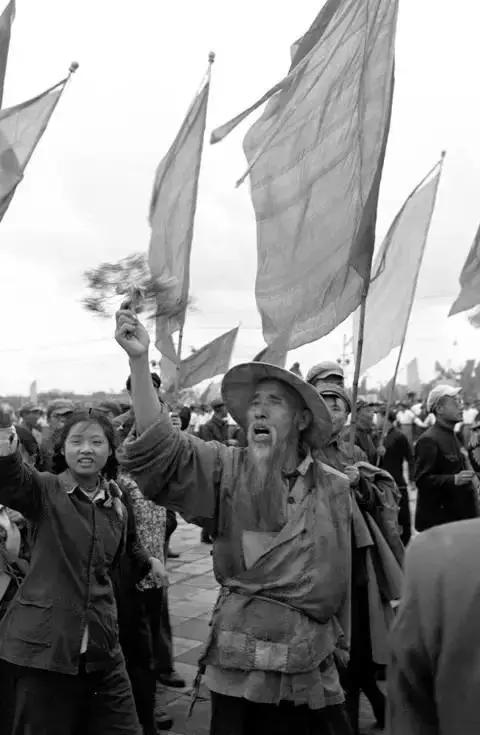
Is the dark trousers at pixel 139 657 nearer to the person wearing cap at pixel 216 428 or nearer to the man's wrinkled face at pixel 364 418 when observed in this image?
the man's wrinkled face at pixel 364 418

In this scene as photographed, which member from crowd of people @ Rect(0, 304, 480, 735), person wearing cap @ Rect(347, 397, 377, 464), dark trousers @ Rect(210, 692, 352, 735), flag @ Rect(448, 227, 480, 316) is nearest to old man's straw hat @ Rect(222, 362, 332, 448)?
crowd of people @ Rect(0, 304, 480, 735)

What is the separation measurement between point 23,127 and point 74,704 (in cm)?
435

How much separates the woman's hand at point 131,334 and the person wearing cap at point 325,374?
A: 68.8 inches

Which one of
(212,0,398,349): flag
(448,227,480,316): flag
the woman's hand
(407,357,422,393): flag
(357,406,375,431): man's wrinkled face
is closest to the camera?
the woman's hand

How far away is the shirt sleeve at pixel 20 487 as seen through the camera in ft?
8.80

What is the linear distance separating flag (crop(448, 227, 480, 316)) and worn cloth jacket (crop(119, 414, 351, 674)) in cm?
371

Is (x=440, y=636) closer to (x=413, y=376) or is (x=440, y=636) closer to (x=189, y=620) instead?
(x=189, y=620)

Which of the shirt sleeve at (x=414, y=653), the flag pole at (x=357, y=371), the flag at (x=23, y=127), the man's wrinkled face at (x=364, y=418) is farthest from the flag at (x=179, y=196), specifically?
the shirt sleeve at (x=414, y=653)

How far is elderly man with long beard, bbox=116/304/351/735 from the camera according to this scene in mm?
2336

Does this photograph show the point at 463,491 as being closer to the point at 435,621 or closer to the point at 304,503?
the point at 304,503

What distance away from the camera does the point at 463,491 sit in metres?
5.38

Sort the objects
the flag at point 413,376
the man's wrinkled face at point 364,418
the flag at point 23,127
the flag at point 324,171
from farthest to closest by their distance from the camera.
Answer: the flag at point 413,376
the man's wrinkled face at point 364,418
the flag at point 23,127
the flag at point 324,171

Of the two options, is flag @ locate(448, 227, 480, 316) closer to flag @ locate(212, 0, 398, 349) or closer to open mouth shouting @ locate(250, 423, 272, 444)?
flag @ locate(212, 0, 398, 349)

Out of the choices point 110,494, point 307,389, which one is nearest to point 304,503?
point 307,389
